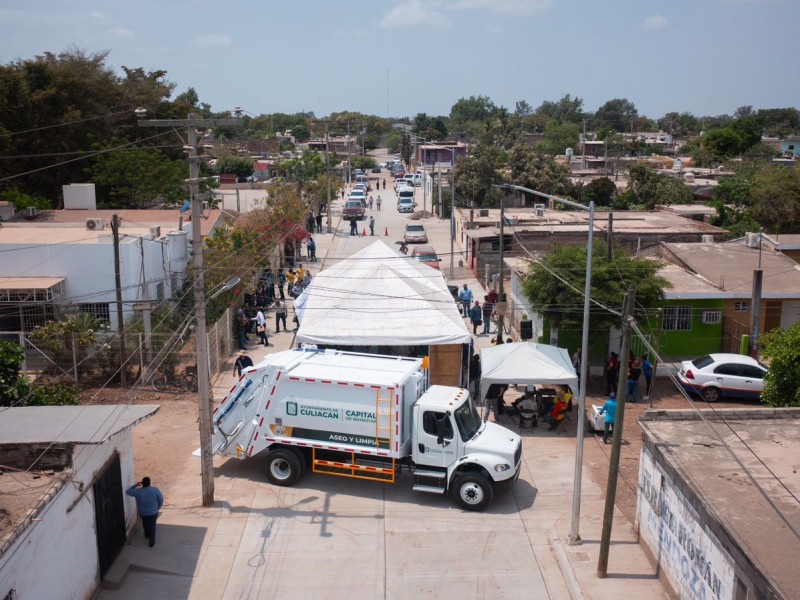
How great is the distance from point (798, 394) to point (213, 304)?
17.0 m

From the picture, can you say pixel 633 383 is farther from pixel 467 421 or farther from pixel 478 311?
pixel 467 421

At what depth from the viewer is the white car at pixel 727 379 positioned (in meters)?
21.7

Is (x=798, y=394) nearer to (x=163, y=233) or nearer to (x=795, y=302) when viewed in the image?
(x=795, y=302)

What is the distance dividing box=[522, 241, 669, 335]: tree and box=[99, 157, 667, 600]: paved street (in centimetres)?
586

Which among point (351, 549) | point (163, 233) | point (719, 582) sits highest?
point (163, 233)

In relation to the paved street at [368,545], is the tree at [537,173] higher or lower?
higher

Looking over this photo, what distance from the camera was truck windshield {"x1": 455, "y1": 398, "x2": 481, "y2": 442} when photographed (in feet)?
49.5

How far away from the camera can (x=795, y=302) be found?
25.7 meters

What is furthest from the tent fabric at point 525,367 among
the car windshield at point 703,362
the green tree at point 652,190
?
the green tree at point 652,190

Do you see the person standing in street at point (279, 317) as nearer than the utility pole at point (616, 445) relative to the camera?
No

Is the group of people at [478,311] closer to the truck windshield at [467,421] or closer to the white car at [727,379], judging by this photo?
the white car at [727,379]

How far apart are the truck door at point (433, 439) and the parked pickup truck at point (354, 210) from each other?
42336 mm

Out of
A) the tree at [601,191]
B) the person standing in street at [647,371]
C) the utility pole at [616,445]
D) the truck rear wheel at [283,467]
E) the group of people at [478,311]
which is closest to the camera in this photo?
the utility pole at [616,445]

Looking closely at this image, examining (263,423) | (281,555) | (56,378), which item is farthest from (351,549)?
(56,378)
